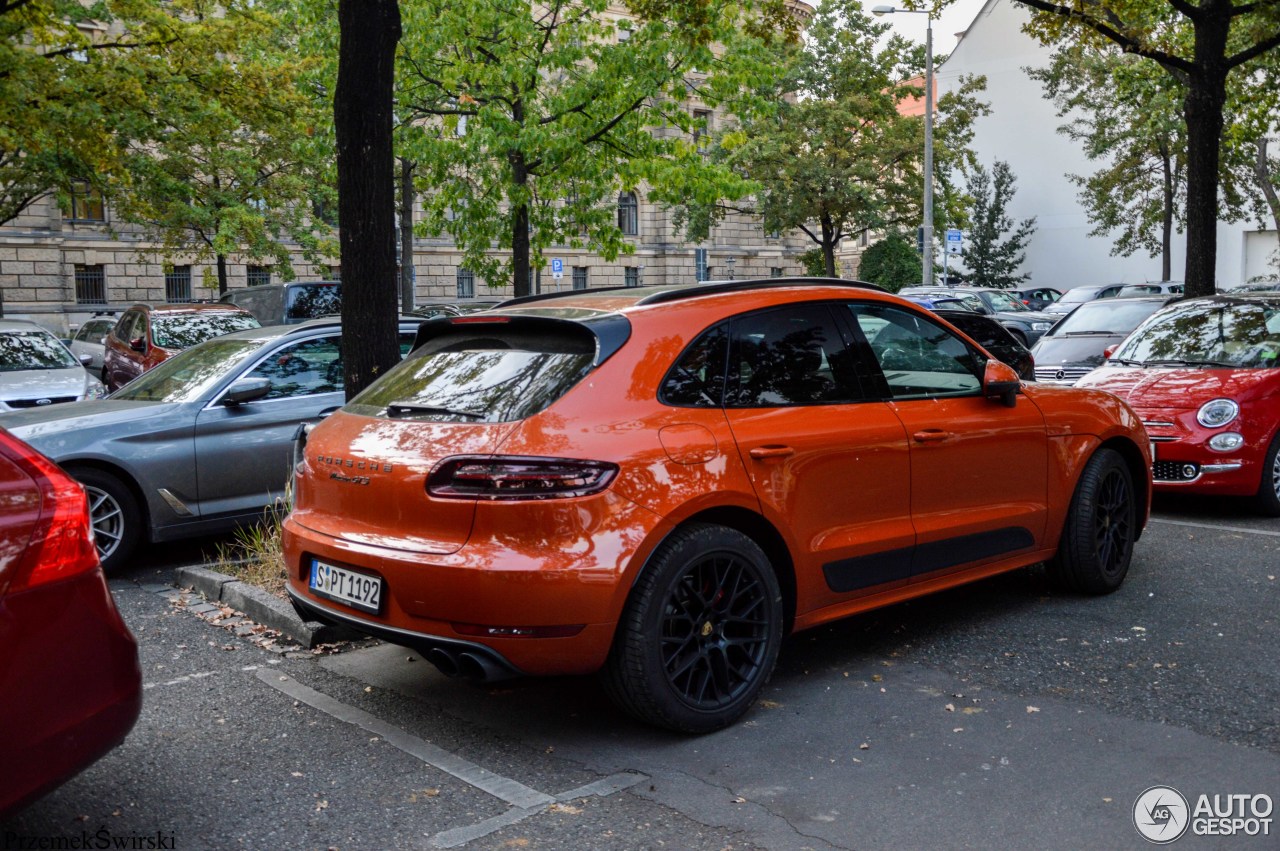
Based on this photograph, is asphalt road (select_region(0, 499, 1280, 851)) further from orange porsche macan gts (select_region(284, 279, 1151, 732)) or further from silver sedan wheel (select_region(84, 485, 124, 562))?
silver sedan wheel (select_region(84, 485, 124, 562))

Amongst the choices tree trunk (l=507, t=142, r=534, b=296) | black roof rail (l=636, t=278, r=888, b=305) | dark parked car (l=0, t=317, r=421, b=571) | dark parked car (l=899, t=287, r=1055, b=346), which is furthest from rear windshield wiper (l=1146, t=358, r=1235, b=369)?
dark parked car (l=899, t=287, r=1055, b=346)

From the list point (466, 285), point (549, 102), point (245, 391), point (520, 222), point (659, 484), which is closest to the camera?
point (659, 484)

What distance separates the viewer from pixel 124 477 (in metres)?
7.82

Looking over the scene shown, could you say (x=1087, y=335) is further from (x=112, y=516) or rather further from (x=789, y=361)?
(x=112, y=516)

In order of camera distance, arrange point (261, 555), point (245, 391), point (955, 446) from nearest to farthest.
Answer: point (955, 446) → point (261, 555) → point (245, 391)

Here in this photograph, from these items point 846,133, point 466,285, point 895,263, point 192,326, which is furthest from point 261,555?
point 466,285

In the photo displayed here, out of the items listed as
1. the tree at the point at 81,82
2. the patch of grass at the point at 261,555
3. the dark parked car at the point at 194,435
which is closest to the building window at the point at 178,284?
the tree at the point at 81,82

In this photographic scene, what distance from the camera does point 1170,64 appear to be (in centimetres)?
1512

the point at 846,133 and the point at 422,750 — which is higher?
the point at 846,133

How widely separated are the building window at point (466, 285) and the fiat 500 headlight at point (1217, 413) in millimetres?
42963

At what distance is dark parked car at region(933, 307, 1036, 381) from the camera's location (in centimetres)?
1252

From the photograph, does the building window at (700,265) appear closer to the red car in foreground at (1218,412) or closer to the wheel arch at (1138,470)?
the red car in foreground at (1218,412)

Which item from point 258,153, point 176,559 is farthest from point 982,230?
point 176,559

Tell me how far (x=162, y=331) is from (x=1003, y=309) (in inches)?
840
